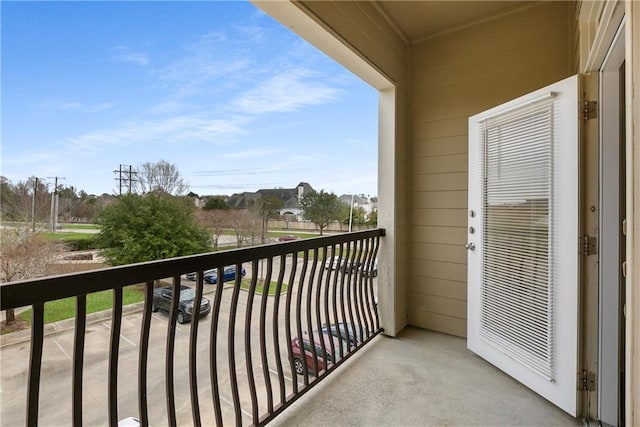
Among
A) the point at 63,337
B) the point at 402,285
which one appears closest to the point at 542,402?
the point at 402,285

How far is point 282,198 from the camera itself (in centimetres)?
265

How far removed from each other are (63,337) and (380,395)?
1730 mm

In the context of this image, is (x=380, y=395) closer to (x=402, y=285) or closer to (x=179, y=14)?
(x=402, y=285)

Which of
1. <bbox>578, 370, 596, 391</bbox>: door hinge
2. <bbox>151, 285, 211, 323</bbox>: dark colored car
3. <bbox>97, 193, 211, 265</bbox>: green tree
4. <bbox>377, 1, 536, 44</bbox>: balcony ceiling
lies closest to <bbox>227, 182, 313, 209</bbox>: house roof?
<bbox>97, 193, 211, 265</bbox>: green tree

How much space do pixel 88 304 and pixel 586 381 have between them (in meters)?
2.47

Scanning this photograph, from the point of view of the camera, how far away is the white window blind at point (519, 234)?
1.92 metres

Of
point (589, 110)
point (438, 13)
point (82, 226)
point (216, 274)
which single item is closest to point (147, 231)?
point (82, 226)

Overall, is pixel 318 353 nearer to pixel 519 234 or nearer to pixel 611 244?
pixel 519 234

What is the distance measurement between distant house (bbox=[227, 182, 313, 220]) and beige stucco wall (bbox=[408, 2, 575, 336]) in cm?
120

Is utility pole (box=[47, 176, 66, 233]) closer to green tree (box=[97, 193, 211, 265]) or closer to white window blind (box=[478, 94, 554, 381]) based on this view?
green tree (box=[97, 193, 211, 265])

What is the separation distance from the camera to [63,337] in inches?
42.3

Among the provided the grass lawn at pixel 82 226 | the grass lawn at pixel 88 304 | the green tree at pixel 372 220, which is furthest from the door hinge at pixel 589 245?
the grass lawn at pixel 82 226

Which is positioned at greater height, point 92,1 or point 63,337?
point 92,1

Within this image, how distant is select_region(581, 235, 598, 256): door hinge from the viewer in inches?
65.8
